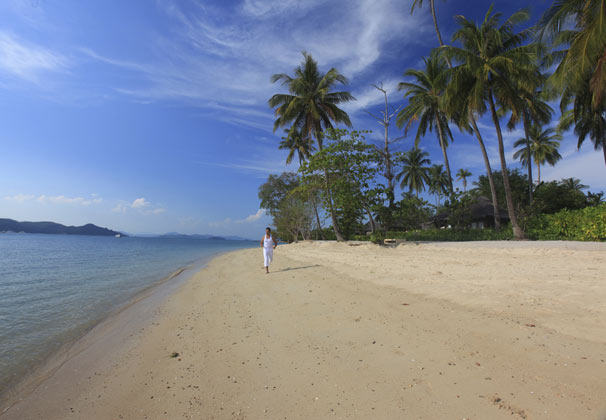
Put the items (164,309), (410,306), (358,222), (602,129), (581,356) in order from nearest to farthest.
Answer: (581,356) → (410,306) → (164,309) → (602,129) → (358,222)

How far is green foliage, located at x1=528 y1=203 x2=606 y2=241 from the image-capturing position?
9562mm

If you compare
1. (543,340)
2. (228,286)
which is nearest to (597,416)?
(543,340)

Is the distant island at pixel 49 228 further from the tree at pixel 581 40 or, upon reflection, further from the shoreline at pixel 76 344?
the tree at pixel 581 40

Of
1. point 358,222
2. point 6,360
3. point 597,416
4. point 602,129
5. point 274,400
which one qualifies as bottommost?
point 6,360

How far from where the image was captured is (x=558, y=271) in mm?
5953

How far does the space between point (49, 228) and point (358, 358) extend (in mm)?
180687

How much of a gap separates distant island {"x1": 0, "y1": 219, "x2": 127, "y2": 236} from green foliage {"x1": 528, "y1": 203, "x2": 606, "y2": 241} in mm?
170381

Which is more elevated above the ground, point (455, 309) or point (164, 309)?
point (455, 309)

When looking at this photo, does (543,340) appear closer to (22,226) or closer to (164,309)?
(164,309)

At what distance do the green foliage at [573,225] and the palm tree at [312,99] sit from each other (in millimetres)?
13954

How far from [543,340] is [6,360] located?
23.3 ft

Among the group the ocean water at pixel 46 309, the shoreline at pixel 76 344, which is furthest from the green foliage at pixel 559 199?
the ocean water at pixel 46 309

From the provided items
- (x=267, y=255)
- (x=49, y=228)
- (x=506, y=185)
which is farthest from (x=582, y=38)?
(x=49, y=228)

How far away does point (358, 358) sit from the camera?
271 cm
